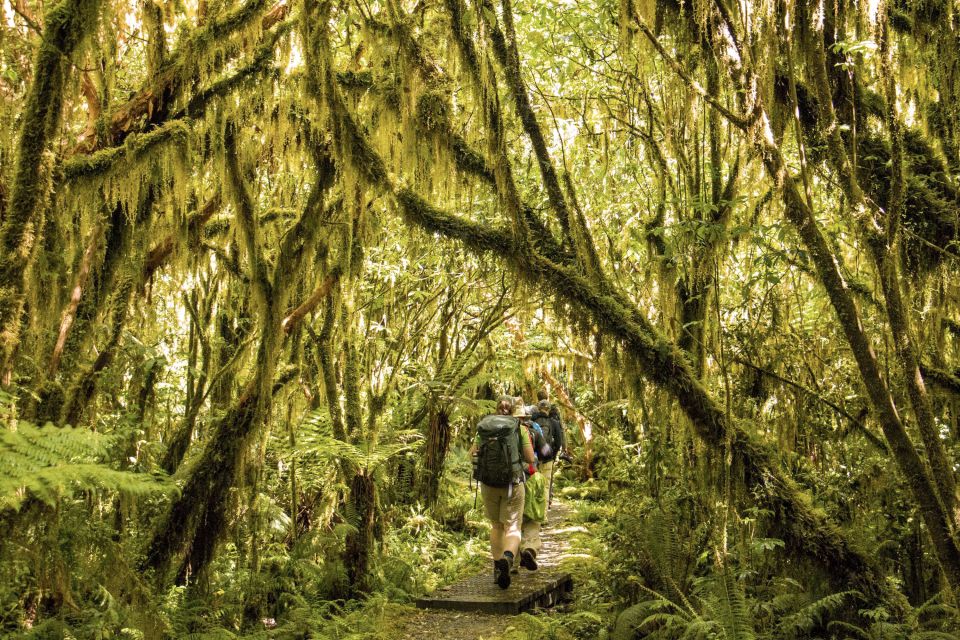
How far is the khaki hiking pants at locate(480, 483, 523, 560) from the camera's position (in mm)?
7738

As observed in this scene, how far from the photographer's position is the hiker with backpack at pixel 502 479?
7586 mm

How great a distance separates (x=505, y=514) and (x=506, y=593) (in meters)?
0.82

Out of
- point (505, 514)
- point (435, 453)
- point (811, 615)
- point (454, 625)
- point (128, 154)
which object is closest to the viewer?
point (811, 615)

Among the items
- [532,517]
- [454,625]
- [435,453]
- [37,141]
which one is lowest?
[454,625]

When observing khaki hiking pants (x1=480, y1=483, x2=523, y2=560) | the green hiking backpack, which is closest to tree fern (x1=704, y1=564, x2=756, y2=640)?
the green hiking backpack

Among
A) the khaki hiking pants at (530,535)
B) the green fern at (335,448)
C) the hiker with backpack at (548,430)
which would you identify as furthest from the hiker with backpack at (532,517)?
the hiker with backpack at (548,430)

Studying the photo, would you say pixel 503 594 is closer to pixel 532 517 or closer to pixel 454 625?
pixel 454 625

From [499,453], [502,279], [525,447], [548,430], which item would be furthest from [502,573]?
[548,430]

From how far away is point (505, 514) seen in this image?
7.75 meters

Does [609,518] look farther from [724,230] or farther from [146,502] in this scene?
[146,502]

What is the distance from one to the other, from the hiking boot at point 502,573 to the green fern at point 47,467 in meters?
4.88

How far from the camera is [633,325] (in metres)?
4.99

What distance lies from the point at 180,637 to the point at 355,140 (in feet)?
13.8

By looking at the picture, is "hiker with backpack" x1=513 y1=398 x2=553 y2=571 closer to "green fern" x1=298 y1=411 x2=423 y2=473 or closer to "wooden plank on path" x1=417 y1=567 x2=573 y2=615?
"wooden plank on path" x1=417 y1=567 x2=573 y2=615
